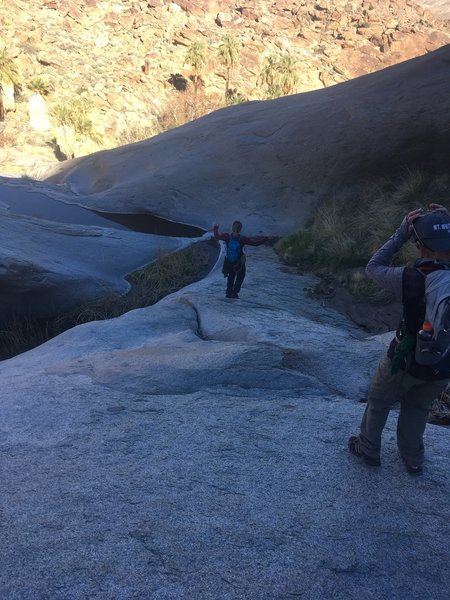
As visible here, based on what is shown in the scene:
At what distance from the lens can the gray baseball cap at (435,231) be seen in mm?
2539

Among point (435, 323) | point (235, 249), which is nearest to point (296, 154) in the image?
point (235, 249)

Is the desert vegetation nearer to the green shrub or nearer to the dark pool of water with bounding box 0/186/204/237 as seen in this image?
the dark pool of water with bounding box 0/186/204/237

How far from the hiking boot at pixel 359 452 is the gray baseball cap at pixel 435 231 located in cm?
140

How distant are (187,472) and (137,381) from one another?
161 centimetres

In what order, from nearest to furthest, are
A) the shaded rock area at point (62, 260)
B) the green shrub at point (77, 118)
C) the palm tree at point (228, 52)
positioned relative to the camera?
the shaded rock area at point (62, 260), the green shrub at point (77, 118), the palm tree at point (228, 52)

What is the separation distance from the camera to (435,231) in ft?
8.36

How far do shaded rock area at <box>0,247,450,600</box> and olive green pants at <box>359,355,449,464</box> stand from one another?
0.65 feet

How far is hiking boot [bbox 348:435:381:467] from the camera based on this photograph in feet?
10.2

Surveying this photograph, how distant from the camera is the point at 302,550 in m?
2.45

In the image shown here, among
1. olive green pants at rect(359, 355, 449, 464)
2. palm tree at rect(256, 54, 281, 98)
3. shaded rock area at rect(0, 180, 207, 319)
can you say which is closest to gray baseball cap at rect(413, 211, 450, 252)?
olive green pants at rect(359, 355, 449, 464)

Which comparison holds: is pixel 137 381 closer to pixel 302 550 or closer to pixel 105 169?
pixel 302 550

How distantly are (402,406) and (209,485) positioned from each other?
1.30 metres

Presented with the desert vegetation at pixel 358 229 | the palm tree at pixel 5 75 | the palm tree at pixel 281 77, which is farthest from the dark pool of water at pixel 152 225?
the palm tree at pixel 281 77

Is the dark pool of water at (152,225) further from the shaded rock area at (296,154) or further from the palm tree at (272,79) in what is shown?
the palm tree at (272,79)
